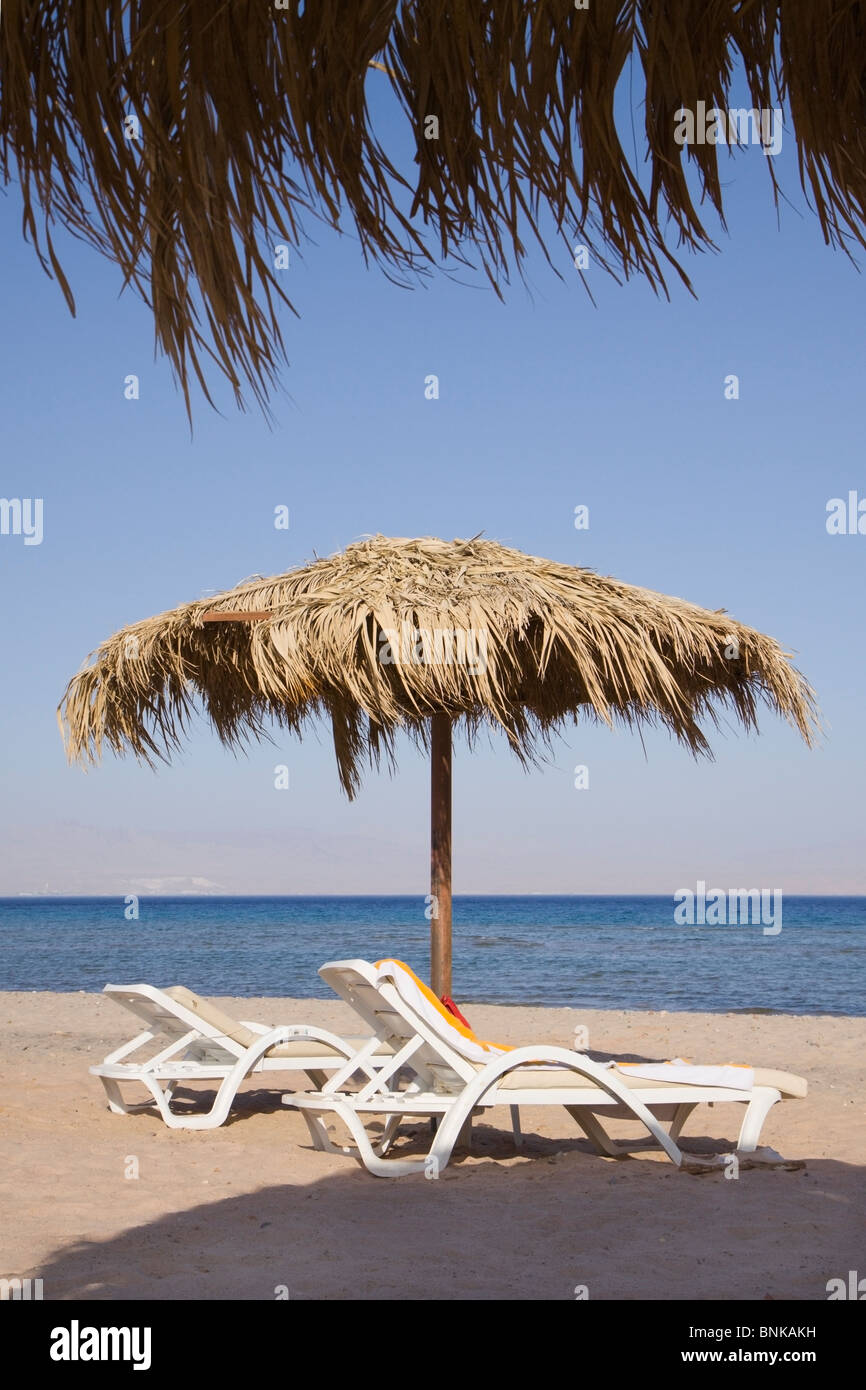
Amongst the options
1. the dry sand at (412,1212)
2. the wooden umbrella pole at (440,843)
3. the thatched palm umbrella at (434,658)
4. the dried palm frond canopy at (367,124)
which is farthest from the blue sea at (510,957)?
the dried palm frond canopy at (367,124)

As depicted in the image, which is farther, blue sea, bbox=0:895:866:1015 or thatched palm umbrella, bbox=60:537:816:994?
blue sea, bbox=0:895:866:1015

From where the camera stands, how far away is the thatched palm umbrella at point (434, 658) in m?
5.06

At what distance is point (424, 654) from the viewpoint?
5043 mm

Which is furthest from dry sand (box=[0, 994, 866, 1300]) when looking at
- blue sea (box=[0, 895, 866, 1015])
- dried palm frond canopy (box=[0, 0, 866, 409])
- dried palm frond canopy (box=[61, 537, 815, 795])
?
blue sea (box=[0, 895, 866, 1015])

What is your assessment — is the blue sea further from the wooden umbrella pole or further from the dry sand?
the dry sand

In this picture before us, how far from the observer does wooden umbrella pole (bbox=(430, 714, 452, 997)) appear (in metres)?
5.53

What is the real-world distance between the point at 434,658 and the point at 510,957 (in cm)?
2298

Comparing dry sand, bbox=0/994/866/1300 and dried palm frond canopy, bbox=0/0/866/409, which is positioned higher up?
dried palm frond canopy, bbox=0/0/866/409

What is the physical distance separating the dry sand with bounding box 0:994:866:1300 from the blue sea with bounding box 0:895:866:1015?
37.5 feet

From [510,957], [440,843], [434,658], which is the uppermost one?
[434,658]

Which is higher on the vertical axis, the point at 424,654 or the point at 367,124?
the point at 367,124

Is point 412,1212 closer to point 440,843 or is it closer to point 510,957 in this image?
point 440,843

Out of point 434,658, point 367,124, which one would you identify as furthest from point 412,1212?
point 367,124
